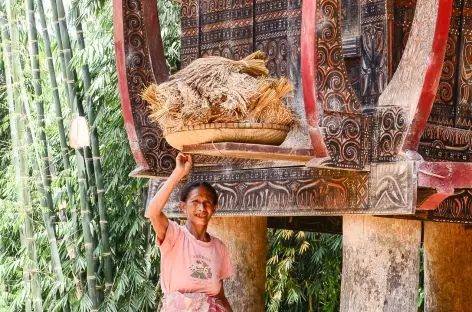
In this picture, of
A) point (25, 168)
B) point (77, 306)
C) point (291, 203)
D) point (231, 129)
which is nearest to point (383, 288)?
point (291, 203)

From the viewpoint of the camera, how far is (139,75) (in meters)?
6.82

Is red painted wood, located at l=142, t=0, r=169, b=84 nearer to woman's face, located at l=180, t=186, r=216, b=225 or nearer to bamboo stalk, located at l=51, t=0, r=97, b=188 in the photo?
woman's face, located at l=180, t=186, r=216, b=225

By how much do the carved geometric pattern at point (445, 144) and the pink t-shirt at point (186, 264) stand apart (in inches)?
51.7

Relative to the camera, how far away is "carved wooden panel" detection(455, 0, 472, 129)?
20.0 feet

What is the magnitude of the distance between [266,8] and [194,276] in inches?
69.6

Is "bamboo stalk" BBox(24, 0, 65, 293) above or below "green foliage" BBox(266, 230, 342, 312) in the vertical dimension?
above

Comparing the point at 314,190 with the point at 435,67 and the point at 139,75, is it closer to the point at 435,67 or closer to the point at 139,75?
the point at 435,67

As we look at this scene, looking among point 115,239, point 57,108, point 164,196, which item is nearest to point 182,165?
point 164,196

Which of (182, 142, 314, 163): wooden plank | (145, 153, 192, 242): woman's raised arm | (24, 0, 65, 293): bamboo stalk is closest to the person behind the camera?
(182, 142, 314, 163): wooden plank

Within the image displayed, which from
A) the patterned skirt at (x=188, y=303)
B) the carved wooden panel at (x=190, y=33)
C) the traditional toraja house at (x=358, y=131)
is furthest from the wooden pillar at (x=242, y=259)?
the patterned skirt at (x=188, y=303)

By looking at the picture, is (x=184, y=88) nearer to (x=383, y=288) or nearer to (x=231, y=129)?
(x=231, y=129)

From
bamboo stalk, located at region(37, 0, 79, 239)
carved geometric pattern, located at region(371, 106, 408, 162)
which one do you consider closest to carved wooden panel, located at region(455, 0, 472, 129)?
carved geometric pattern, located at region(371, 106, 408, 162)

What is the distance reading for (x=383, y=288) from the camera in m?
5.97

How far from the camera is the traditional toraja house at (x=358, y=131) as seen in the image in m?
5.65
